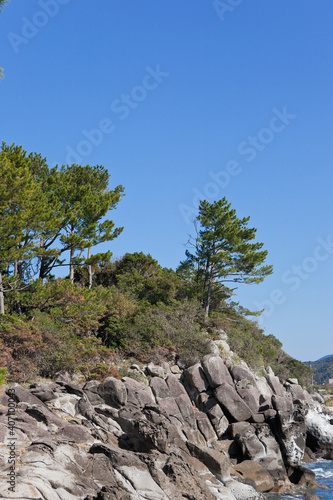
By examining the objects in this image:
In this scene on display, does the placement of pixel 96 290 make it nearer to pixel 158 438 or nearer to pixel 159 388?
pixel 159 388

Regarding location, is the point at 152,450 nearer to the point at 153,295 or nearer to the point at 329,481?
the point at 329,481

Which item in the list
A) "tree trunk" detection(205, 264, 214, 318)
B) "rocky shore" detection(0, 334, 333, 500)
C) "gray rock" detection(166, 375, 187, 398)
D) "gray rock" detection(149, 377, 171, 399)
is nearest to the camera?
"rocky shore" detection(0, 334, 333, 500)

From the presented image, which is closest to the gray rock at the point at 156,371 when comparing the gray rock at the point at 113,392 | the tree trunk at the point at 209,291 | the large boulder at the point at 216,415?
the large boulder at the point at 216,415

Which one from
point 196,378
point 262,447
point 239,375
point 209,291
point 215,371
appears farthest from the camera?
point 209,291

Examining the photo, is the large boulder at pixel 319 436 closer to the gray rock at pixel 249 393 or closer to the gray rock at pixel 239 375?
the gray rock at pixel 249 393

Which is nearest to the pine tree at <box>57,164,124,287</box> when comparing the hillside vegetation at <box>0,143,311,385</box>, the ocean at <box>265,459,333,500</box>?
the hillside vegetation at <box>0,143,311,385</box>

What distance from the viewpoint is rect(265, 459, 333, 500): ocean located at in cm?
1667

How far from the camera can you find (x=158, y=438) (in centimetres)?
1515

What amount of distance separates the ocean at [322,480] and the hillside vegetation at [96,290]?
8795 millimetres

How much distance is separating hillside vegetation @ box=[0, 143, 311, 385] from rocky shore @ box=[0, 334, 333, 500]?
215cm

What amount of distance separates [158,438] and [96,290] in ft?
58.6

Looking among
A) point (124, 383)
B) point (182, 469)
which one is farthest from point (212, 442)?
point (182, 469)

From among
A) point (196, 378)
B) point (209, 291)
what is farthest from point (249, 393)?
point (209, 291)

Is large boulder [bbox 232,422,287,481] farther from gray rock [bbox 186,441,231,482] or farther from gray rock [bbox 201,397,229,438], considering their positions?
gray rock [bbox 186,441,231,482]
